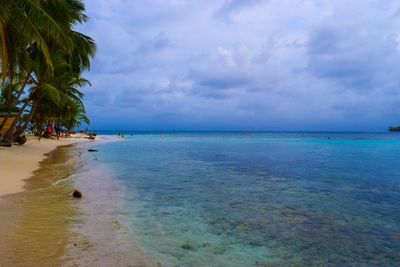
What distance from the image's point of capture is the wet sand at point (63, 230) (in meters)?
4.72

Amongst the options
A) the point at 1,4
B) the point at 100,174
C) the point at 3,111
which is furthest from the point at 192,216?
the point at 3,111

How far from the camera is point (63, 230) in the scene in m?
6.02

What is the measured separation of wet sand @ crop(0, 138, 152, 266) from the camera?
4719 mm

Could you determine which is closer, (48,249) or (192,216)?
(48,249)

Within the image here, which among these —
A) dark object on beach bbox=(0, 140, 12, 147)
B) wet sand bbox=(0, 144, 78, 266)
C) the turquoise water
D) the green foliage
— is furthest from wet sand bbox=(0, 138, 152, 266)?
dark object on beach bbox=(0, 140, 12, 147)

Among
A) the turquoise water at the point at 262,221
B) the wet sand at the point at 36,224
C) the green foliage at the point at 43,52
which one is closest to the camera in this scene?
the wet sand at the point at 36,224

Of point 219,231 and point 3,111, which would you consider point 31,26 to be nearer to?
point 219,231

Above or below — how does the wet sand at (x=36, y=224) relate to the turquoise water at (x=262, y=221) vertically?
above

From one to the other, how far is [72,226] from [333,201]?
7.11m

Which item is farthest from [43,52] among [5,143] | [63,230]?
[63,230]

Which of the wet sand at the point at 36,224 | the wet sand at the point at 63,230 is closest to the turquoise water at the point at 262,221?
the wet sand at the point at 63,230

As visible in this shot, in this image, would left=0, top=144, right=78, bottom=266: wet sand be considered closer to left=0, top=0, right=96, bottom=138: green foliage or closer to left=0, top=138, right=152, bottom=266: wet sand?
left=0, top=138, right=152, bottom=266: wet sand

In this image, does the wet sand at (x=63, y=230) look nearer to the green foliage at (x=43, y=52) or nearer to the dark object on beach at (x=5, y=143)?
the green foliage at (x=43, y=52)

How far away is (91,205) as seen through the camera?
27.0ft
